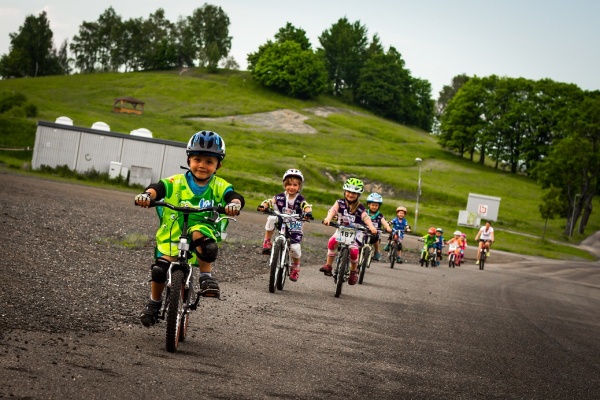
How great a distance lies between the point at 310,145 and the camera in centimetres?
11819

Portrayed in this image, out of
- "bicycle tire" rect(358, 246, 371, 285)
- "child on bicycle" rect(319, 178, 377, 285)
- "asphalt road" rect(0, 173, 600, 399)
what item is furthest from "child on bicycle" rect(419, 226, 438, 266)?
"child on bicycle" rect(319, 178, 377, 285)

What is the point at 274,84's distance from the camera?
15875cm

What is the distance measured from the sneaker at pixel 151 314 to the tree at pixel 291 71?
487 ft

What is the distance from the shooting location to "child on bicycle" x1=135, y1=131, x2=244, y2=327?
320 inches

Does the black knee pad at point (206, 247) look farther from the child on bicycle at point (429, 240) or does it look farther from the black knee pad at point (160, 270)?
the child on bicycle at point (429, 240)

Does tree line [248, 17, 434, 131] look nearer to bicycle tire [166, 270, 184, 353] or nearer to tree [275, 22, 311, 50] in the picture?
tree [275, 22, 311, 50]

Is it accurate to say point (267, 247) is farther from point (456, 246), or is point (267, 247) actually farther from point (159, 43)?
point (159, 43)

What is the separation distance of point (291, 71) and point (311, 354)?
498 ft

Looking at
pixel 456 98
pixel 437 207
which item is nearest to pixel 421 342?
pixel 437 207

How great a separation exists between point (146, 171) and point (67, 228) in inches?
1611

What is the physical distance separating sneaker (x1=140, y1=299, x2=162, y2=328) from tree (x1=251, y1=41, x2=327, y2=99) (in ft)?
487

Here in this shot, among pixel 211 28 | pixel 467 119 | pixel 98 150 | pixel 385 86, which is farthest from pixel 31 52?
pixel 98 150

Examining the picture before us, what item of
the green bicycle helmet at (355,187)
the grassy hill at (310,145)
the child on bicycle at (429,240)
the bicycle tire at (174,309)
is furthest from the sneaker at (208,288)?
the grassy hill at (310,145)

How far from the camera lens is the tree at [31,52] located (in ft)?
A: 540
